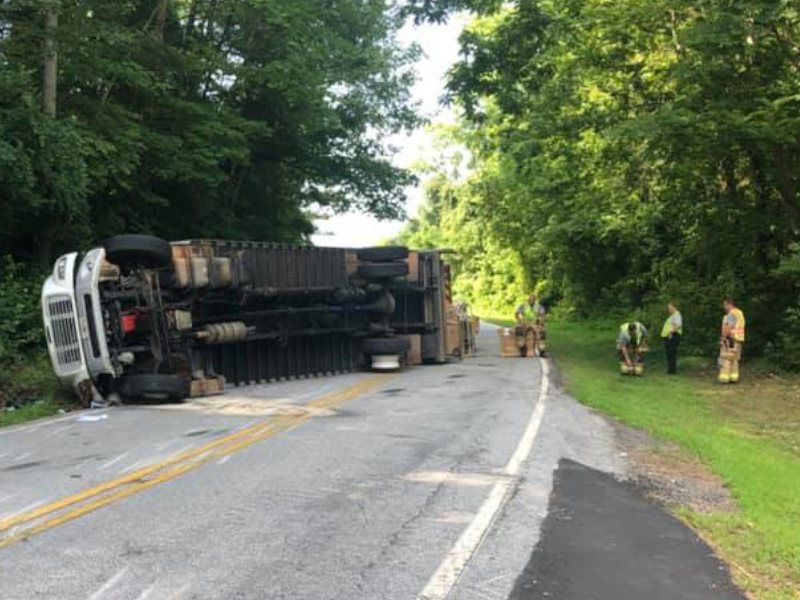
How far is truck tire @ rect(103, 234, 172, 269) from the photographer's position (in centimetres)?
1239

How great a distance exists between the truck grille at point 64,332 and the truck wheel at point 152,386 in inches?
29.1

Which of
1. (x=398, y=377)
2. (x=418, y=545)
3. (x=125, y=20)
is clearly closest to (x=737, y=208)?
(x=398, y=377)

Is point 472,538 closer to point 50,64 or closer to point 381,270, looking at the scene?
point 381,270

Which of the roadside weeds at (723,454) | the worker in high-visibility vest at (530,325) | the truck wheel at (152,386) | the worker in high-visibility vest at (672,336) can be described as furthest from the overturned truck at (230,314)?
the worker in high-visibility vest at (672,336)

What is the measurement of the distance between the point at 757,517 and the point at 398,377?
31.8 ft

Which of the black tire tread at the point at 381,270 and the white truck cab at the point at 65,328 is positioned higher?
the black tire tread at the point at 381,270

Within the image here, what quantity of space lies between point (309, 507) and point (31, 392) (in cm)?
819

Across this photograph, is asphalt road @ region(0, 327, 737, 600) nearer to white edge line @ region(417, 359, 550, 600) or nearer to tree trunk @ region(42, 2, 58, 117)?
white edge line @ region(417, 359, 550, 600)

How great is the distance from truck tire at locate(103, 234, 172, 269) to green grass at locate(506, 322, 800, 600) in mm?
6984

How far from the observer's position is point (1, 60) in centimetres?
1438

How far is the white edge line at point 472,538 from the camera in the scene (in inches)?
181

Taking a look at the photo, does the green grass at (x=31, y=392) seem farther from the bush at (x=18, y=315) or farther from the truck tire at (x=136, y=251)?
the truck tire at (x=136, y=251)

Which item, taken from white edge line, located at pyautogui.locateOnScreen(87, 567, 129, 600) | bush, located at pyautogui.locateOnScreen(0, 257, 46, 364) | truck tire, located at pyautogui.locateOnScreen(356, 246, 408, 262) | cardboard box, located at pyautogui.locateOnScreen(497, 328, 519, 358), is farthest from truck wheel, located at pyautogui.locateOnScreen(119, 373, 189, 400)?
cardboard box, located at pyautogui.locateOnScreen(497, 328, 519, 358)

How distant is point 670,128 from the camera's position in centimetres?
1769
